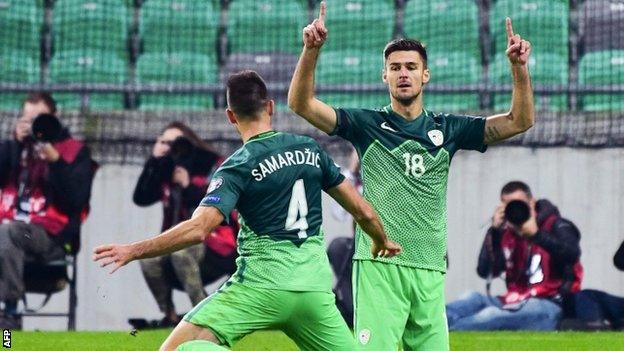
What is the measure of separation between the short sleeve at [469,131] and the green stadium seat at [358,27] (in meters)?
Result: 8.93

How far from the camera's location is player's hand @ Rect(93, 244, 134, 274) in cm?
487

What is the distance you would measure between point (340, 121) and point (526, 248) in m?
6.92

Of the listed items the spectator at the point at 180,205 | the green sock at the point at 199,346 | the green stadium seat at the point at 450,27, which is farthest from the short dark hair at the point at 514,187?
the green sock at the point at 199,346

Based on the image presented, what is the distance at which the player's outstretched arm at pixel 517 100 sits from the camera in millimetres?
6281

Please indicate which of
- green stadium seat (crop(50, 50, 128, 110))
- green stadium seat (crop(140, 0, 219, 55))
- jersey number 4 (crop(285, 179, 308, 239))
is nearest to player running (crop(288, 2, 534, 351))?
jersey number 4 (crop(285, 179, 308, 239))

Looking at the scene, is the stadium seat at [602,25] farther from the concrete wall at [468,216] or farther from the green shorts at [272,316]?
the green shorts at [272,316]

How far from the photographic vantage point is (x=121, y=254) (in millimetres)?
4949

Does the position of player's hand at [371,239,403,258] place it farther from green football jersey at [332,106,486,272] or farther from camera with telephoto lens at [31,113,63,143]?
camera with telephoto lens at [31,113,63,143]

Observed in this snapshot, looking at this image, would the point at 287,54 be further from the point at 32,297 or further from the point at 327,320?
the point at 327,320

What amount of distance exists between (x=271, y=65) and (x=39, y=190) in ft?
10.1

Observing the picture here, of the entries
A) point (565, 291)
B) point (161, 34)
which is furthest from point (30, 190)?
point (565, 291)

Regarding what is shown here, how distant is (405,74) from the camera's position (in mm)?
6309

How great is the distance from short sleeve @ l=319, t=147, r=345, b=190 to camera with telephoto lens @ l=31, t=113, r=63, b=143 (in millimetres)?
8070

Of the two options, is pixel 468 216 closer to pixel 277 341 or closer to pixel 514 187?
pixel 514 187
